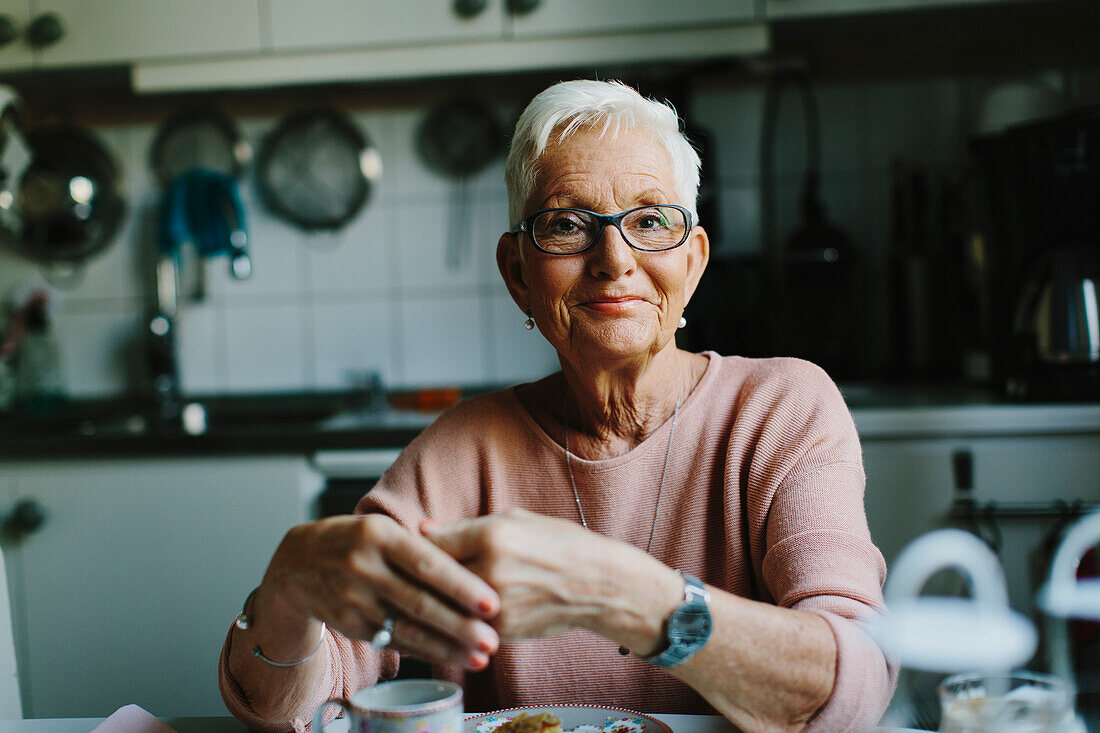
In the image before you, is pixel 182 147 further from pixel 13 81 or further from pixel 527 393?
pixel 527 393

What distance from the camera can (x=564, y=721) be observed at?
781mm

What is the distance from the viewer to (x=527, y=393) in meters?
1.20

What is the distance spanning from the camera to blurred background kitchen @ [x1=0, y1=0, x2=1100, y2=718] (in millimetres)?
1869

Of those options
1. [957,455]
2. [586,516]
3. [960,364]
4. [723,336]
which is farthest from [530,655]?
[960,364]

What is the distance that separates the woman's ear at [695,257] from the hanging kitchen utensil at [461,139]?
1.44m

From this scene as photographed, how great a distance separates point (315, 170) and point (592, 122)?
1.62 metres

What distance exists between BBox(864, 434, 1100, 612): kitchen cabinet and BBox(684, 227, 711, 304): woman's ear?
34.0 inches

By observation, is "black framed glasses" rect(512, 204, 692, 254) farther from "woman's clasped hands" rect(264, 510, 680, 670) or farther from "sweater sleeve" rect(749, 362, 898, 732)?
"woman's clasped hands" rect(264, 510, 680, 670)

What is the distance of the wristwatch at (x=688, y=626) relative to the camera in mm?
697

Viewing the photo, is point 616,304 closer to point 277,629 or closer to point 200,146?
point 277,629

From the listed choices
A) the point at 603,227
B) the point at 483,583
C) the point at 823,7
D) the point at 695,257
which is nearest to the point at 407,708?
the point at 483,583

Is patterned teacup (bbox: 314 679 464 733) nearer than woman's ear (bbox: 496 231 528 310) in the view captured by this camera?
Yes

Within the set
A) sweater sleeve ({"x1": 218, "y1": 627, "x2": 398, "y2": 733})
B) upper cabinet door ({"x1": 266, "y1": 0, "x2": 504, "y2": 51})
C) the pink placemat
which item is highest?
upper cabinet door ({"x1": 266, "y1": 0, "x2": 504, "y2": 51})

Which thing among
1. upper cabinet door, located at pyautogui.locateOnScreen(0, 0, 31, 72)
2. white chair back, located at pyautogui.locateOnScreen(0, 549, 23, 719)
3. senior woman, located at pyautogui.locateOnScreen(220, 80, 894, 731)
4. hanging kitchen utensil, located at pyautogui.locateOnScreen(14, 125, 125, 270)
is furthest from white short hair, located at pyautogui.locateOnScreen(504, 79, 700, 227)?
hanging kitchen utensil, located at pyautogui.locateOnScreen(14, 125, 125, 270)
